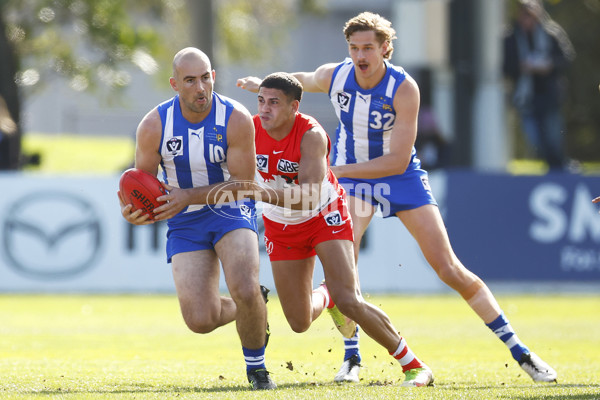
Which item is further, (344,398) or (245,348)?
(245,348)

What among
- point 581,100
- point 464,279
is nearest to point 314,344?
point 464,279

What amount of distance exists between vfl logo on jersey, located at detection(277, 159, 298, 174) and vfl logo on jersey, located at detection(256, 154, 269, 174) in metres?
0.11

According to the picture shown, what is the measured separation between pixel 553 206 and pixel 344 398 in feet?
30.0

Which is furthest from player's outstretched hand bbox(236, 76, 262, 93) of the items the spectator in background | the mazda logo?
the spectator in background

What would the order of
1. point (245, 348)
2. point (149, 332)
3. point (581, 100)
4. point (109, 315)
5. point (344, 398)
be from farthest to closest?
point (581, 100), point (109, 315), point (149, 332), point (245, 348), point (344, 398)

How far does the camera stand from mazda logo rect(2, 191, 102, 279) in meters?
15.0

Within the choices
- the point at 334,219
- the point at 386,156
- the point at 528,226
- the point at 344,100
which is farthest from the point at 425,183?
the point at 528,226

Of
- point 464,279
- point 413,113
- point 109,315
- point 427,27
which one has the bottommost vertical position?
point 109,315

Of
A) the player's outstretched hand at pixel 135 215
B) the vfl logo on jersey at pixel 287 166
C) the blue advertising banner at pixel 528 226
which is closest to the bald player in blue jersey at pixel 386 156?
the vfl logo on jersey at pixel 287 166

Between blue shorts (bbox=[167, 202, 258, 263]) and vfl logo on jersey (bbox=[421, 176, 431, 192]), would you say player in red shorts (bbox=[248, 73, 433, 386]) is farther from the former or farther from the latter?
vfl logo on jersey (bbox=[421, 176, 431, 192])

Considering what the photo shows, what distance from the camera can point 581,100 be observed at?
31.9 meters

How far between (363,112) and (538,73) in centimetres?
888

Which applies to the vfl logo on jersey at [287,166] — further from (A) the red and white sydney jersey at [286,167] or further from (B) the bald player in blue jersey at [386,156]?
(B) the bald player in blue jersey at [386,156]

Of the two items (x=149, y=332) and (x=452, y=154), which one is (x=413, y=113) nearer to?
(x=149, y=332)
